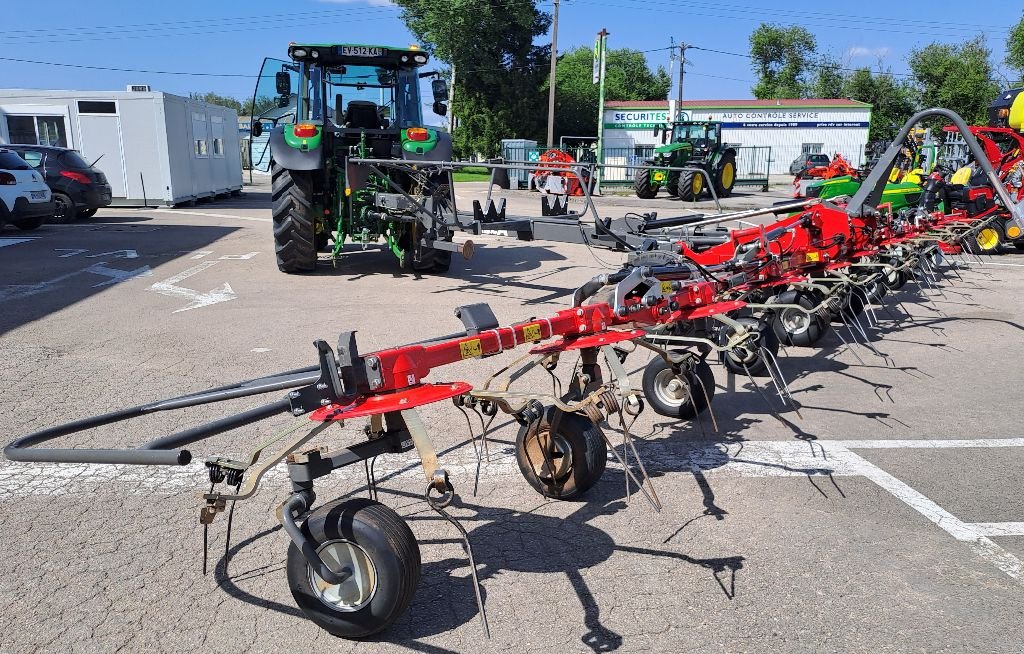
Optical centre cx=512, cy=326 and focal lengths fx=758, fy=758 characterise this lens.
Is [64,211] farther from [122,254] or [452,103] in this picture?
[452,103]

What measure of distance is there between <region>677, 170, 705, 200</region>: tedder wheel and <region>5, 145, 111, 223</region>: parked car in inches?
617

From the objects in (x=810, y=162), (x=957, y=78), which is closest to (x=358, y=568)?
(x=810, y=162)

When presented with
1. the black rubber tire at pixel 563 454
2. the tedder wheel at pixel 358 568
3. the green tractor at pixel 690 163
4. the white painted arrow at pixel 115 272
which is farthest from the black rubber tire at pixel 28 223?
the green tractor at pixel 690 163

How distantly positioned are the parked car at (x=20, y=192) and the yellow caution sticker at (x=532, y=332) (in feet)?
45.9

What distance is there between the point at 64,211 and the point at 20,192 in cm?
239

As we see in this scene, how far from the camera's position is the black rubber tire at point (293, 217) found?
9.60 metres

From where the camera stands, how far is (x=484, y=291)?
30.7 ft

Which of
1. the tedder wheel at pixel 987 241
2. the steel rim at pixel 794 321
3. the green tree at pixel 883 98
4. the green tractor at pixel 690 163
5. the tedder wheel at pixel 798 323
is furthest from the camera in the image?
the green tree at pixel 883 98

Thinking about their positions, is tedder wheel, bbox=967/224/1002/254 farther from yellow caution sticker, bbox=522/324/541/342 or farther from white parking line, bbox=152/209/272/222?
white parking line, bbox=152/209/272/222

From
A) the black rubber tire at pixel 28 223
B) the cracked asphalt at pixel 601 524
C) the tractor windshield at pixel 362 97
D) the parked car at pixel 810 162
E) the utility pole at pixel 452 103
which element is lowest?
the cracked asphalt at pixel 601 524

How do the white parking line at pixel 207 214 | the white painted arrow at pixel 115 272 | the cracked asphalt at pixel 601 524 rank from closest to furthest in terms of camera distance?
1. the cracked asphalt at pixel 601 524
2. the white painted arrow at pixel 115 272
3. the white parking line at pixel 207 214

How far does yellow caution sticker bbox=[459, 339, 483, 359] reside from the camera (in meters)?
3.19

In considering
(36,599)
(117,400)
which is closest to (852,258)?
(117,400)

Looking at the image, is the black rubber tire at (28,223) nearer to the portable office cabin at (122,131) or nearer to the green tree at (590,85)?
the portable office cabin at (122,131)
